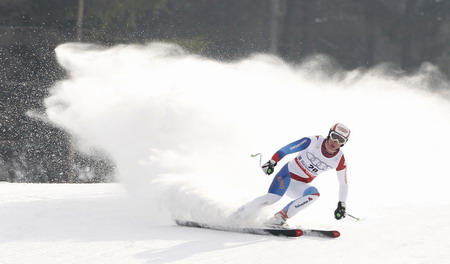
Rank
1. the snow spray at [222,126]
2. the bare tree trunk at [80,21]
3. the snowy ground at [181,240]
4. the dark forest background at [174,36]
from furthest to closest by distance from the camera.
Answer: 1. the dark forest background at [174,36]
2. the bare tree trunk at [80,21]
3. the snow spray at [222,126]
4. the snowy ground at [181,240]

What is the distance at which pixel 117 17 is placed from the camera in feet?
77.9

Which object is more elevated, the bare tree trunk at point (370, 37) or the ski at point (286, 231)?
the bare tree trunk at point (370, 37)

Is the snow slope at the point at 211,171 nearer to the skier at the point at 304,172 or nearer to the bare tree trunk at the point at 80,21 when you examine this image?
the skier at the point at 304,172

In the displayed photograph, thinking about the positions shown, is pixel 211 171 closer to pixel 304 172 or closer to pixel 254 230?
pixel 304 172

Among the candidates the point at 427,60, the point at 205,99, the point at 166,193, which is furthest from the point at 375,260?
the point at 427,60

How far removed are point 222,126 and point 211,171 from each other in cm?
96

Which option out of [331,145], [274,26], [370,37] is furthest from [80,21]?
[370,37]

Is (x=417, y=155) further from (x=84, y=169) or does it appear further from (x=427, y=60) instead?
(x=427, y=60)

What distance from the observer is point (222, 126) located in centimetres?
1061

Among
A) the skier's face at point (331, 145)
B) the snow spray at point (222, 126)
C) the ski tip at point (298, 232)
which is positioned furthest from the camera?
the snow spray at point (222, 126)

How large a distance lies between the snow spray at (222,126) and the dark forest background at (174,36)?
6427 mm

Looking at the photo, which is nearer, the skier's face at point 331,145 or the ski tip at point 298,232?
the ski tip at point 298,232

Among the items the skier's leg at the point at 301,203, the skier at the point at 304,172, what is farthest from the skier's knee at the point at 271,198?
the skier's leg at the point at 301,203

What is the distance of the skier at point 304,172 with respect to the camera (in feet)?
26.1
